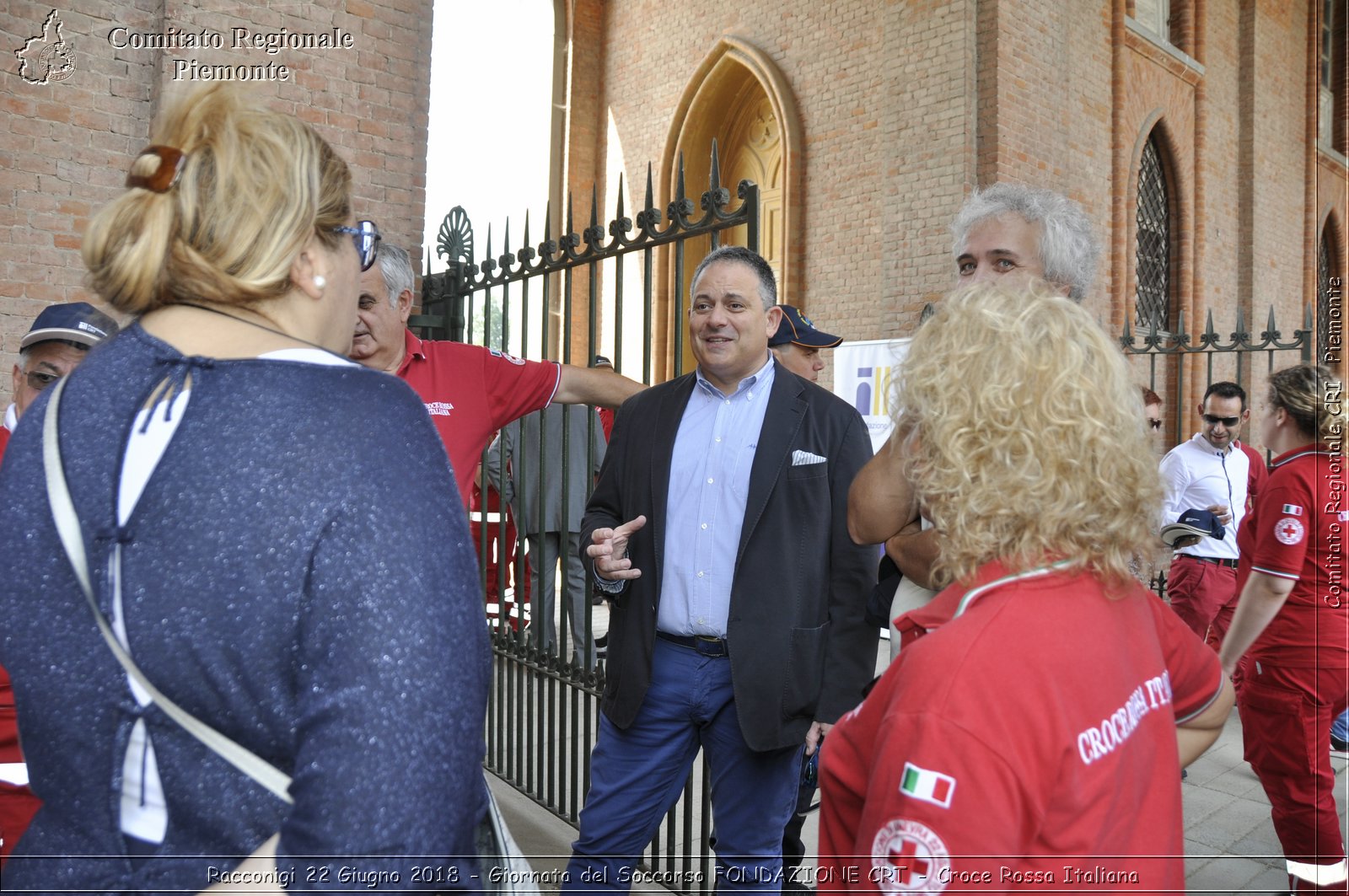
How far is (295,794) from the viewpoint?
0.93 meters

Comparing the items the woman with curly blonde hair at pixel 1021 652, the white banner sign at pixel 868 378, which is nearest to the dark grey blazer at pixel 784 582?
the woman with curly blonde hair at pixel 1021 652

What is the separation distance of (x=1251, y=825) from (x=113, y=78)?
6.73m

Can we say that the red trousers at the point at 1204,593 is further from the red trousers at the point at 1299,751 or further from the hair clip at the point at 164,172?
the hair clip at the point at 164,172

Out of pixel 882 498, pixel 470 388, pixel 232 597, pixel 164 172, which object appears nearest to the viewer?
pixel 232 597

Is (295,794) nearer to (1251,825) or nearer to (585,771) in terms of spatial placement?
(585,771)

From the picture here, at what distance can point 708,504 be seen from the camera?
2723 mm

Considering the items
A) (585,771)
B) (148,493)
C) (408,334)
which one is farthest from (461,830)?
(585,771)

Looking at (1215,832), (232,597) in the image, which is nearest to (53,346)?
(232,597)

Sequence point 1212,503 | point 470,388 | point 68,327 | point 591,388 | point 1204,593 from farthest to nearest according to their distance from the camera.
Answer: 1. point 1212,503
2. point 1204,593
3. point 591,388
4. point 470,388
5. point 68,327

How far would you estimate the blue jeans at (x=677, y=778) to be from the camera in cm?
264

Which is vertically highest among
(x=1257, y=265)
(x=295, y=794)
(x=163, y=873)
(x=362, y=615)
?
(x=1257, y=265)

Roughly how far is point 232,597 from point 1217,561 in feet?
19.9

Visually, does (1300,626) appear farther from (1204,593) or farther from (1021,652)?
(1021,652)

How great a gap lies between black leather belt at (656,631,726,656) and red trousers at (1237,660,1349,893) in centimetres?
226
